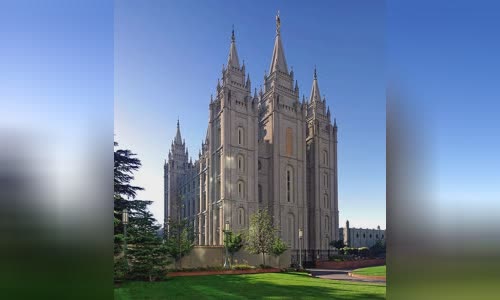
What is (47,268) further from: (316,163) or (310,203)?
(310,203)

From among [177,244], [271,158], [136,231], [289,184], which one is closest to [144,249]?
[136,231]

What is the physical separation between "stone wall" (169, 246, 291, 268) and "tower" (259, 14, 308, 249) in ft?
33.9

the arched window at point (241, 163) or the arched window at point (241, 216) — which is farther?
the arched window at point (241, 163)

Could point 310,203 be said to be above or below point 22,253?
below

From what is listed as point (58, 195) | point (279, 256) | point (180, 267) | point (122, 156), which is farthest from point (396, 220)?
point (279, 256)

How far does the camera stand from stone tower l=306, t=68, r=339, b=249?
109 ft

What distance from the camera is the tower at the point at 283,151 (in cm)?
3142

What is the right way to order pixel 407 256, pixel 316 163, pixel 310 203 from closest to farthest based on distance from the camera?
pixel 407 256
pixel 316 163
pixel 310 203

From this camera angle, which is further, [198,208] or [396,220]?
[198,208]

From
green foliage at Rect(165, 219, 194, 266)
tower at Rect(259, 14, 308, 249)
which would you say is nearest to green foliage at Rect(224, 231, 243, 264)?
green foliage at Rect(165, 219, 194, 266)

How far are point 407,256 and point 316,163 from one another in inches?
1293

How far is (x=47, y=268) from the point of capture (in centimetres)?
287

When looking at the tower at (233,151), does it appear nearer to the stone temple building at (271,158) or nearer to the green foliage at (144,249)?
the stone temple building at (271,158)

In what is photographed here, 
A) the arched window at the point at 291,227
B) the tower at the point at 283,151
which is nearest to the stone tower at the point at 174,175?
the tower at the point at 283,151
